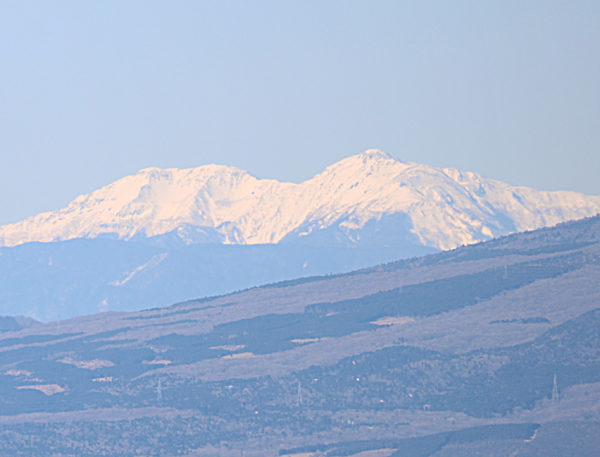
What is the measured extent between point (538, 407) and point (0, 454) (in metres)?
72.6

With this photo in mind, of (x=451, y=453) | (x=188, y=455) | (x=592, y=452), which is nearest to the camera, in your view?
(x=592, y=452)

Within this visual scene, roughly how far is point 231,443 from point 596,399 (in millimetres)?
48808

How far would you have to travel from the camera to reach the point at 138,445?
19800 cm

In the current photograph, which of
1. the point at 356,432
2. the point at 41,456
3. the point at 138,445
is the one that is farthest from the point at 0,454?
the point at 356,432

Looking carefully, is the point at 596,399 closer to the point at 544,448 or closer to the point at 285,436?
the point at 544,448

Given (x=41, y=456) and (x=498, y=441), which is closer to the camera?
(x=498, y=441)

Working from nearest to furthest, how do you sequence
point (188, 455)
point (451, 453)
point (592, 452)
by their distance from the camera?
1. point (592, 452)
2. point (451, 453)
3. point (188, 455)

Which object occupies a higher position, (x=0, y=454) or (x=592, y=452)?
(x=0, y=454)

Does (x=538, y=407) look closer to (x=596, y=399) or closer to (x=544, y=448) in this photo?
(x=596, y=399)

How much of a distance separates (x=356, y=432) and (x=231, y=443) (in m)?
16.9

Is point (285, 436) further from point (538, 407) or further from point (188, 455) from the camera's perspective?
point (538, 407)

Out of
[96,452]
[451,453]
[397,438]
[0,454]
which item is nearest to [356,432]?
[397,438]

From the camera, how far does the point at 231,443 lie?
648ft

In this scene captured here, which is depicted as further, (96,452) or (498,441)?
(96,452)
